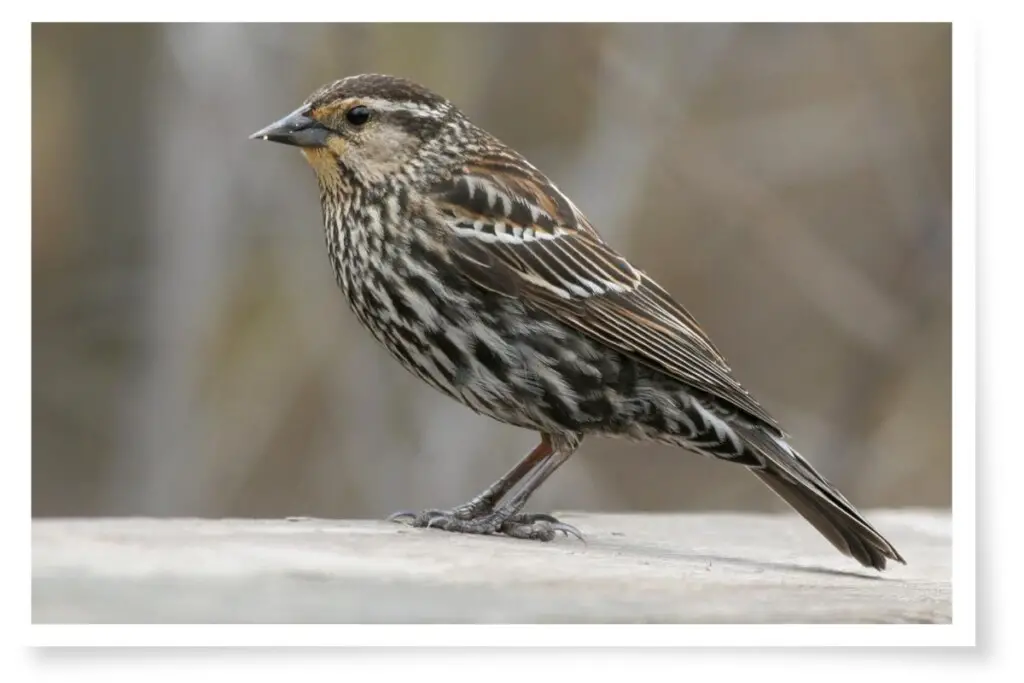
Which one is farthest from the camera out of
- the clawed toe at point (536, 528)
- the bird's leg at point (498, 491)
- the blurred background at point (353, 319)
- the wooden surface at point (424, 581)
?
the blurred background at point (353, 319)

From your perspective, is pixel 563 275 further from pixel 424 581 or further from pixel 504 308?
pixel 424 581

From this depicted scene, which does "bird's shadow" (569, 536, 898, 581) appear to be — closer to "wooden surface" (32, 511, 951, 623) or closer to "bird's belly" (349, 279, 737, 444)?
"wooden surface" (32, 511, 951, 623)

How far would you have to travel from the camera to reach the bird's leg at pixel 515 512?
5012 millimetres

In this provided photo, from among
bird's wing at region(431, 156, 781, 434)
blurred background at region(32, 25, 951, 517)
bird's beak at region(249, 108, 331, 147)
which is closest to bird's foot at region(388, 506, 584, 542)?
bird's wing at region(431, 156, 781, 434)

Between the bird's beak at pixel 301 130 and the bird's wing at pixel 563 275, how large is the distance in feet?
1.23

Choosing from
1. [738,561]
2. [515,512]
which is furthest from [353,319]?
[738,561]

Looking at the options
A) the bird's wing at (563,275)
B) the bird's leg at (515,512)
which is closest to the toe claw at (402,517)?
the bird's leg at (515,512)

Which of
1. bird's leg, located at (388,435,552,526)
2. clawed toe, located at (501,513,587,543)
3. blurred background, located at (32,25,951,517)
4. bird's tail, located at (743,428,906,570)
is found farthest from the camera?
blurred background, located at (32,25,951,517)

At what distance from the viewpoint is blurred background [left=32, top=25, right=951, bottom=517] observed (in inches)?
240

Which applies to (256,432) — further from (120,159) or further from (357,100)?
(357,100)

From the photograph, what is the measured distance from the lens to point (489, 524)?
501 centimetres
